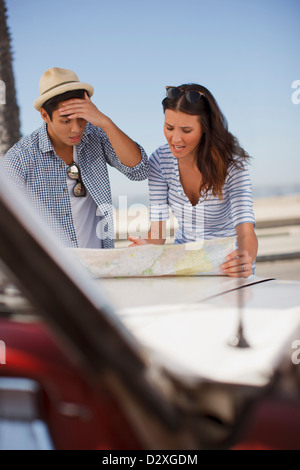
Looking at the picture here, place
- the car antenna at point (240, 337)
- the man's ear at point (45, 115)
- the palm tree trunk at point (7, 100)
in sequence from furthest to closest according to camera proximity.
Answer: the palm tree trunk at point (7, 100)
the man's ear at point (45, 115)
the car antenna at point (240, 337)

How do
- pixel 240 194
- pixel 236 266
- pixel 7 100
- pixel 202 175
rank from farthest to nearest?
1. pixel 7 100
2. pixel 202 175
3. pixel 240 194
4. pixel 236 266

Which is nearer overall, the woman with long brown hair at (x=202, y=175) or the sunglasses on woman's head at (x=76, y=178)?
the woman with long brown hair at (x=202, y=175)

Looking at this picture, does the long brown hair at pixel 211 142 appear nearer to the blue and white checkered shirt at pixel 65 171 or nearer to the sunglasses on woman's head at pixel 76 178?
the blue and white checkered shirt at pixel 65 171

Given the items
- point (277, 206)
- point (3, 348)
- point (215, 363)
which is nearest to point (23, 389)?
point (3, 348)

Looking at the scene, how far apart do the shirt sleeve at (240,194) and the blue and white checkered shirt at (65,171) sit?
1.54 feet

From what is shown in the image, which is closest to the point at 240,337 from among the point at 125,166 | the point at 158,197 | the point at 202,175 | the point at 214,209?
the point at 214,209

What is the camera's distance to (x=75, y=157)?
236cm

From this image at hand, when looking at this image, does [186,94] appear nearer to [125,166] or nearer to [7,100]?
[125,166]

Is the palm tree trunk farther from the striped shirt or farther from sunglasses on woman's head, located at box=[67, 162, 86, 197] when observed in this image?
the striped shirt

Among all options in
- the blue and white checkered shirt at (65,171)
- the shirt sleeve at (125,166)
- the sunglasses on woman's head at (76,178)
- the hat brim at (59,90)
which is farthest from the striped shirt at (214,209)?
the hat brim at (59,90)

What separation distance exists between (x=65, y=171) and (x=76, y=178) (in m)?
0.06

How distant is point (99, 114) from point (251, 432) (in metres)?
1.87

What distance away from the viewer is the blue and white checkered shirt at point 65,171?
2221 millimetres

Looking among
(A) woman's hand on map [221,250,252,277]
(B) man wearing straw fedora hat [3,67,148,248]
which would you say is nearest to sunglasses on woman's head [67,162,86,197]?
(B) man wearing straw fedora hat [3,67,148,248]
